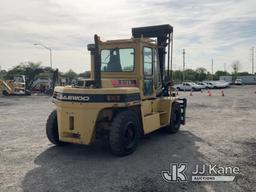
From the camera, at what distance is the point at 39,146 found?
27.5 ft

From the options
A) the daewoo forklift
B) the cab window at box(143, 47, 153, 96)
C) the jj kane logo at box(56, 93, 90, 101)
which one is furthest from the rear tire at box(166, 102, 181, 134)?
the jj kane logo at box(56, 93, 90, 101)

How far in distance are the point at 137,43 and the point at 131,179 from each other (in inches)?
151

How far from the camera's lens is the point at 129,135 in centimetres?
749

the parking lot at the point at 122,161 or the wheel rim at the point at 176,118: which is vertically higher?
the wheel rim at the point at 176,118

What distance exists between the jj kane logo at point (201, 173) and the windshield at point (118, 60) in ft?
10.0

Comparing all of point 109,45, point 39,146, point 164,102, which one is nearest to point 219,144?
point 164,102

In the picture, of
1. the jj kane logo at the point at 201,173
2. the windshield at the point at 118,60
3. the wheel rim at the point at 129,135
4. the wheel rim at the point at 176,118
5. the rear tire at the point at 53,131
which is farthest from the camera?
the wheel rim at the point at 176,118

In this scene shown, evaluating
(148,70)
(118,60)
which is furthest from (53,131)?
(148,70)

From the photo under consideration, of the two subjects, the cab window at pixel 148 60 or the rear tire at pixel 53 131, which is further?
the cab window at pixel 148 60

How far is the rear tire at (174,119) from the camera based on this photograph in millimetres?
9961

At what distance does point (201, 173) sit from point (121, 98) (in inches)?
93.2

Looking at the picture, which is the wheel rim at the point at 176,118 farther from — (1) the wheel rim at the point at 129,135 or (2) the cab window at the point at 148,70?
(1) the wheel rim at the point at 129,135

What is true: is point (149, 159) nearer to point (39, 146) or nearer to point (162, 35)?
point (39, 146)

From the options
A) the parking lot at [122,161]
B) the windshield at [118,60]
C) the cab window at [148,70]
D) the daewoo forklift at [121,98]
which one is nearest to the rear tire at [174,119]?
Result: the daewoo forklift at [121,98]
